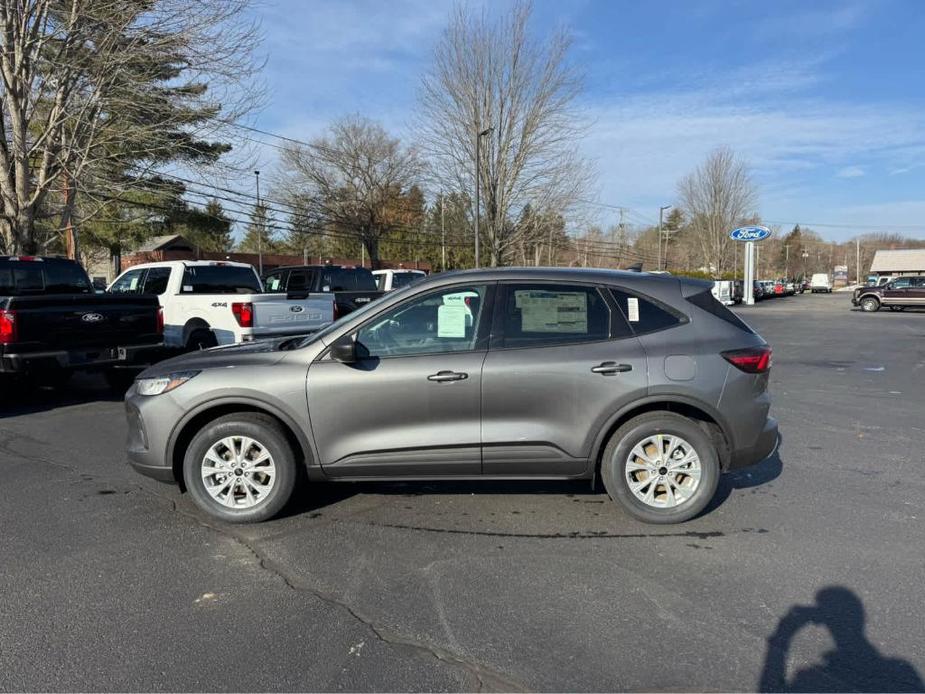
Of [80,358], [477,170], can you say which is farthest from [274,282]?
[477,170]

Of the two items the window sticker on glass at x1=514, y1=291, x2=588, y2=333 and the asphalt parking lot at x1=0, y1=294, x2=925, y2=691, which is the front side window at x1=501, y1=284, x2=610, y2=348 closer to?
the window sticker on glass at x1=514, y1=291, x2=588, y2=333

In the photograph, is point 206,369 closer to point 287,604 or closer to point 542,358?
point 287,604

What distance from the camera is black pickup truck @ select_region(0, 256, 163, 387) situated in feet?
24.6

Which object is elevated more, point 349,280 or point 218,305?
point 349,280

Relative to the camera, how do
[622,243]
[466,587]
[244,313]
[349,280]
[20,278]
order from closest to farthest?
[466,587] < [20,278] < [244,313] < [349,280] < [622,243]

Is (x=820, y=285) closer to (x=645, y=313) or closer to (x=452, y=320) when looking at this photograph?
(x=645, y=313)

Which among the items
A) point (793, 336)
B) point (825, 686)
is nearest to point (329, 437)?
point (825, 686)

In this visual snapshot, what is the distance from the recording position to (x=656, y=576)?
144 inches

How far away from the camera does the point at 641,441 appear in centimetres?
433

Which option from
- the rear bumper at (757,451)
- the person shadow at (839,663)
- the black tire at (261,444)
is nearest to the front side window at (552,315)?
the rear bumper at (757,451)

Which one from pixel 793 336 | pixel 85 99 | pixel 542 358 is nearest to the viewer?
pixel 542 358

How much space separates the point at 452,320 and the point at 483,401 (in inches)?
23.8

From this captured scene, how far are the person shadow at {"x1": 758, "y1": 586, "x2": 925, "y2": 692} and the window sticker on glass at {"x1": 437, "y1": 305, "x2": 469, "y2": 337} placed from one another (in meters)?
2.49

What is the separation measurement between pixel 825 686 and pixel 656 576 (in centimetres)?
107
